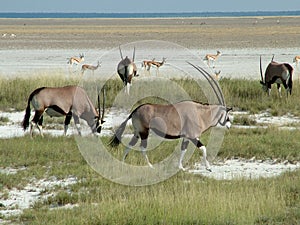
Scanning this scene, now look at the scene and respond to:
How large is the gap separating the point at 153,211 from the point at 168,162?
2963 mm

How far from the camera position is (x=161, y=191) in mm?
7949

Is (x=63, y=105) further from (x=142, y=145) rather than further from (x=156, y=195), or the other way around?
(x=156, y=195)

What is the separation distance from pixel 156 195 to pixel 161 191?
203mm

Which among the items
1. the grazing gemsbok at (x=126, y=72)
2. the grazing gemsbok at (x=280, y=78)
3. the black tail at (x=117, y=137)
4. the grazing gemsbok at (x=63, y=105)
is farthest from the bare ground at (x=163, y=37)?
the black tail at (x=117, y=137)

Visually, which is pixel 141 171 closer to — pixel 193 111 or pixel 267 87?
pixel 193 111

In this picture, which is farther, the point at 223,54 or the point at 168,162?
the point at 223,54

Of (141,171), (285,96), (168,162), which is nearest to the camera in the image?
(141,171)

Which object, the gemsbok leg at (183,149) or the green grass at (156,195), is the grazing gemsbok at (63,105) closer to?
the green grass at (156,195)

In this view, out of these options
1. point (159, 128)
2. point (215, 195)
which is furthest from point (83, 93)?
point (215, 195)

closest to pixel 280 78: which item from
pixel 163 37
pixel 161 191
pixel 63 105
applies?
pixel 63 105

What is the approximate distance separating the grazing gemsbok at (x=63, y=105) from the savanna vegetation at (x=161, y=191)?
0.33 m

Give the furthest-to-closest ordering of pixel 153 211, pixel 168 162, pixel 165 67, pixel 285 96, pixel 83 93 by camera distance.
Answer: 1. pixel 165 67
2. pixel 285 96
3. pixel 83 93
4. pixel 168 162
5. pixel 153 211

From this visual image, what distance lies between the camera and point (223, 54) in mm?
35719

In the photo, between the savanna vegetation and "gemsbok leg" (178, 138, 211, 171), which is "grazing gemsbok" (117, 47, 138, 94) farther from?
"gemsbok leg" (178, 138, 211, 171)
